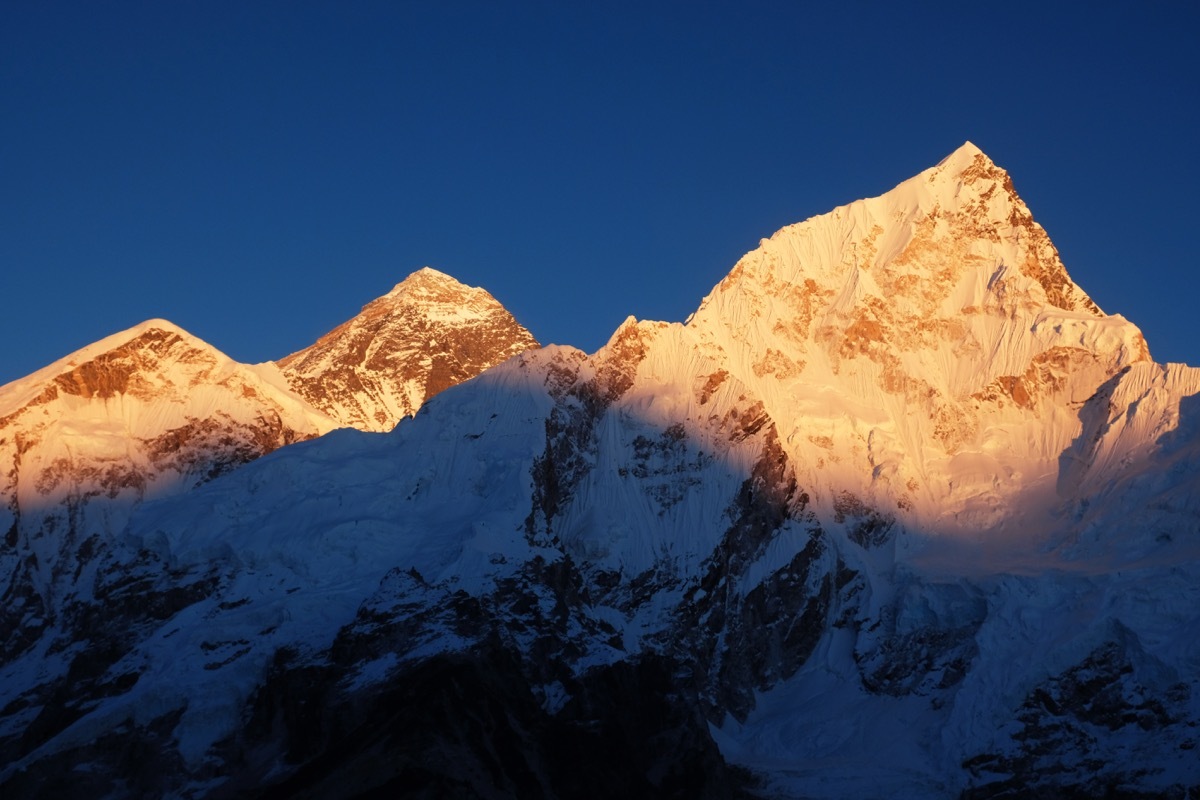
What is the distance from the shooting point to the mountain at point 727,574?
128250mm

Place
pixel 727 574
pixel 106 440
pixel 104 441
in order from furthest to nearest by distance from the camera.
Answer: pixel 106 440 → pixel 104 441 → pixel 727 574

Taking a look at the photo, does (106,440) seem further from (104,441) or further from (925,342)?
(925,342)

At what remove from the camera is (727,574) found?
509ft

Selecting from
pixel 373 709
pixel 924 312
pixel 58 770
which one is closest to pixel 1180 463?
pixel 924 312

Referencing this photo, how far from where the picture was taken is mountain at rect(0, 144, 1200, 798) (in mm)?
128250

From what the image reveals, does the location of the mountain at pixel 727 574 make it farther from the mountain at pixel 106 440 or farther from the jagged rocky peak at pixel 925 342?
the mountain at pixel 106 440

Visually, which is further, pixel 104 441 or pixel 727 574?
pixel 104 441

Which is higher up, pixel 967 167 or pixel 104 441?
pixel 967 167

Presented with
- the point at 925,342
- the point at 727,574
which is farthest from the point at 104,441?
the point at 925,342

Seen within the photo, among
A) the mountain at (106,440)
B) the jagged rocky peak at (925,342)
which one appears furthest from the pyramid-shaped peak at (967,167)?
the mountain at (106,440)

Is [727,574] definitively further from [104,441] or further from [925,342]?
[104,441]

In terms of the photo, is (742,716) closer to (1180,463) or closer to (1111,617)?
(1111,617)

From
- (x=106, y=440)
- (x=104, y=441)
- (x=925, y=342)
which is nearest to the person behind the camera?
(x=104, y=441)

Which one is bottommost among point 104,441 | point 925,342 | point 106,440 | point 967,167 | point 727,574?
point 727,574
